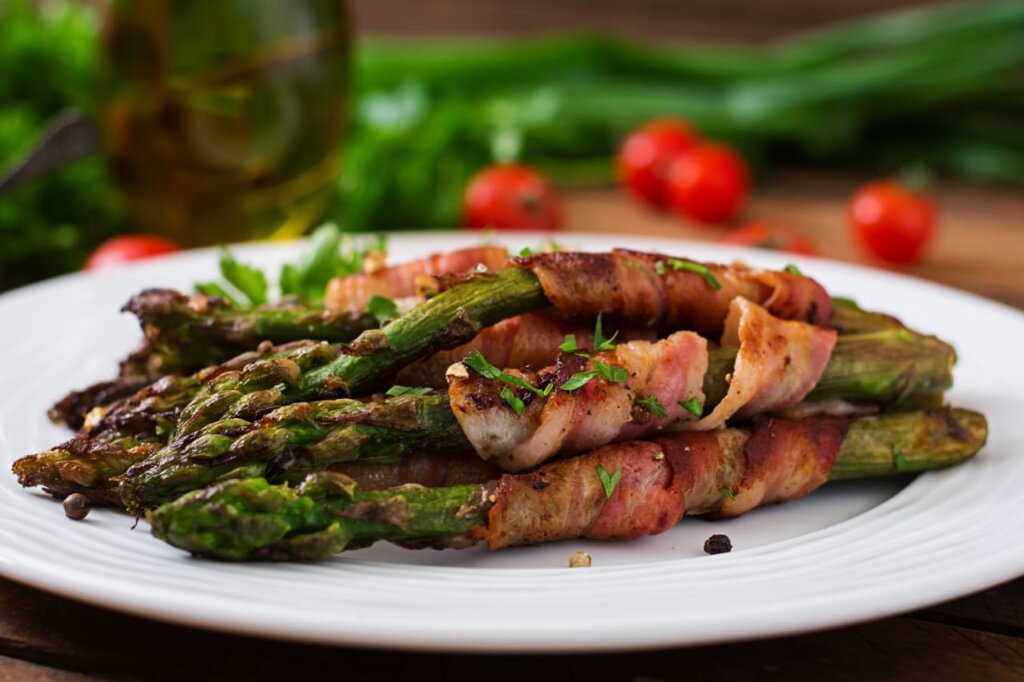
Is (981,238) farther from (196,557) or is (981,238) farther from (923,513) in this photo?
(196,557)

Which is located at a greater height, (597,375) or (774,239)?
(597,375)

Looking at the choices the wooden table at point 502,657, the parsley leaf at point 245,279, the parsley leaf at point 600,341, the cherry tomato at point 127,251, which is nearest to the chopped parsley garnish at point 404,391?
the parsley leaf at point 600,341

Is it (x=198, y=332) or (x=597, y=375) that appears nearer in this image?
(x=597, y=375)

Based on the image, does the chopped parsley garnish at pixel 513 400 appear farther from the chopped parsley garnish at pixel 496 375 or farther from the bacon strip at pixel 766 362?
the bacon strip at pixel 766 362

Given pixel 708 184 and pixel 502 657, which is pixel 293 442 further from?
pixel 708 184

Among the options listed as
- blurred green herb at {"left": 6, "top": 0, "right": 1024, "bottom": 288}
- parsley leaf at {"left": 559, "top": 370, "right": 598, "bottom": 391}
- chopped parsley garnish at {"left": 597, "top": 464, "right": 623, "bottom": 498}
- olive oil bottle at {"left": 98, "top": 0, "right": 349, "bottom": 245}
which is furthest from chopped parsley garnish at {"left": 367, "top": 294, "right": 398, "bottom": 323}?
blurred green herb at {"left": 6, "top": 0, "right": 1024, "bottom": 288}

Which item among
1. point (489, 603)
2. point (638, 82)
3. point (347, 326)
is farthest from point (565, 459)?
point (638, 82)

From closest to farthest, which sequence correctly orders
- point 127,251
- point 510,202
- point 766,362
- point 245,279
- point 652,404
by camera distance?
1. point 652,404
2. point 766,362
3. point 245,279
4. point 127,251
5. point 510,202

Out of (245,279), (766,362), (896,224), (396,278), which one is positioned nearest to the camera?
(766,362)

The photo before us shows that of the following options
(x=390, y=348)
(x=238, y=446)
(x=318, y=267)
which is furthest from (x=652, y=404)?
(x=318, y=267)
